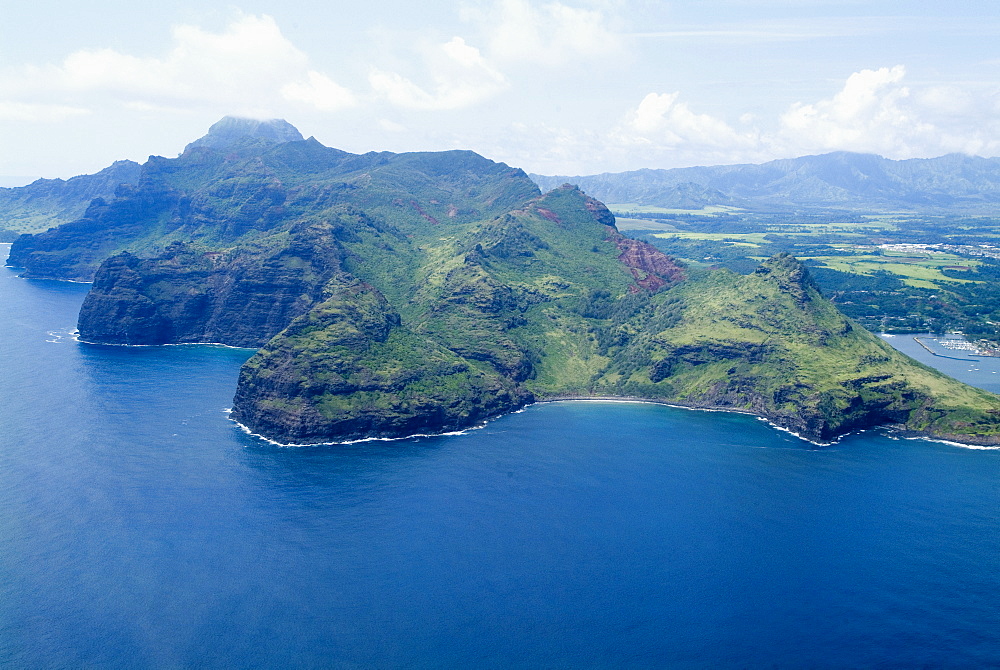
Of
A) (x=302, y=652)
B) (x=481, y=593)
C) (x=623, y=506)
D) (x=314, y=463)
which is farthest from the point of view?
(x=314, y=463)

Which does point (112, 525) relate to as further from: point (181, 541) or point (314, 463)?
point (314, 463)

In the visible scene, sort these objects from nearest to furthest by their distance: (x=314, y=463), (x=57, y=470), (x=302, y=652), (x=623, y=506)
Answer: (x=302, y=652)
(x=623, y=506)
(x=57, y=470)
(x=314, y=463)

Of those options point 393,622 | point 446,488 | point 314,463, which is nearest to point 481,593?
point 393,622

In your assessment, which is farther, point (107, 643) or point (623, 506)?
point (623, 506)

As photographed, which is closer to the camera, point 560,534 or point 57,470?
point 560,534

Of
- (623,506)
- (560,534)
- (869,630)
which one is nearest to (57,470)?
(560,534)

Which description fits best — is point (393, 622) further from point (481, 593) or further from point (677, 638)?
point (677, 638)
